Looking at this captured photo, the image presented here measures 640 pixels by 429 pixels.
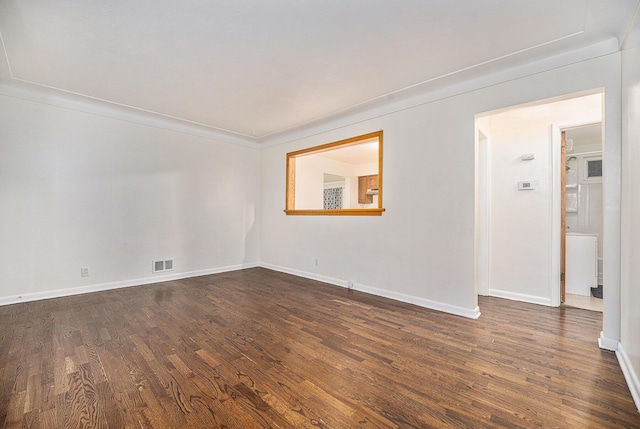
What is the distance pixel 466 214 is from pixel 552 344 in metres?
1.35

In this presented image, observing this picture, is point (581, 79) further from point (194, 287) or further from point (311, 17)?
point (194, 287)

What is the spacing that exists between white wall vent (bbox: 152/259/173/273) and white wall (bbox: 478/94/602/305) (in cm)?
492

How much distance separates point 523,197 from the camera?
361 cm

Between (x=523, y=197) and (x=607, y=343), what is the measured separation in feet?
6.28

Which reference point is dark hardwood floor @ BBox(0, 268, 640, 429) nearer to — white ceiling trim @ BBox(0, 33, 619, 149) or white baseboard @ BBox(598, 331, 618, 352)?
white baseboard @ BBox(598, 331, 618, 352)

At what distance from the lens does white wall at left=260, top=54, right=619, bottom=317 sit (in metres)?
2.63

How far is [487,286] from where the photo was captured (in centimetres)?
380

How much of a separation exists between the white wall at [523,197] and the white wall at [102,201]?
4426 mm

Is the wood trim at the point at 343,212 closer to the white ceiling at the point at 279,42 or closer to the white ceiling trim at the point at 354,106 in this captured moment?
the white ceiling trim at the point at 354,106

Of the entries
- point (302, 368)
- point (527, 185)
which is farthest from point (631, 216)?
point (302, 368)

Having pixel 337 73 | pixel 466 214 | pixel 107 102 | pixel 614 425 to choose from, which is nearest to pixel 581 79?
pixel 466 214

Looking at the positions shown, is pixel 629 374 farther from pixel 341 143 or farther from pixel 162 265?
pixel 162 265

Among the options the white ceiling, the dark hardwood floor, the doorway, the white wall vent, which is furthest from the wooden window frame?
the doorway

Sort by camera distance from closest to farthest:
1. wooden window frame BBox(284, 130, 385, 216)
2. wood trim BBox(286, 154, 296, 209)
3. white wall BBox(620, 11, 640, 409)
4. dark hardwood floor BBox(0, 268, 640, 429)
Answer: dark hardwood floor BBox(0, 268, 640, 429), white wall BBox(620, 11, 640, 409), wooden window frame BBox(284, 130, 385, 216), wood trim BBox(286, 154, 296, 209)
